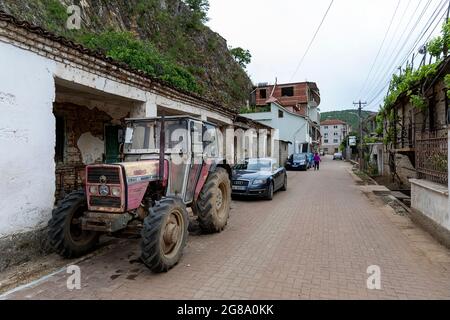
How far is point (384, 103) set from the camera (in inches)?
615

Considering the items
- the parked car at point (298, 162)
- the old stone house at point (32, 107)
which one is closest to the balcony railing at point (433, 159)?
the old stone house at point (32, 107)

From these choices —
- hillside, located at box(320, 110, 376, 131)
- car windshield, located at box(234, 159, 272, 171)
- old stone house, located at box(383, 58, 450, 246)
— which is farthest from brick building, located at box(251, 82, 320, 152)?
hillside, located at box(320, 110, 376, 131)

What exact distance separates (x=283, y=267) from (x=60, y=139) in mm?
6693

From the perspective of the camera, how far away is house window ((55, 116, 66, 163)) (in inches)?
320

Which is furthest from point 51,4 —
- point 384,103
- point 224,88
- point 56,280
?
point 224,88

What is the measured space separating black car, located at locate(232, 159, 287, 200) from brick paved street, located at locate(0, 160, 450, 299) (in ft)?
9.97

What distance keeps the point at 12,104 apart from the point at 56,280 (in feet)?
9.06

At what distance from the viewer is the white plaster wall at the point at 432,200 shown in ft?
18.7

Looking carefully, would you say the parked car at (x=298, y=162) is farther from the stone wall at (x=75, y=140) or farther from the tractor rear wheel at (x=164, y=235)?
the tractor rear wheel at (x=164, y=235)

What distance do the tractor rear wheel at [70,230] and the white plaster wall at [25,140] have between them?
0.63 metres

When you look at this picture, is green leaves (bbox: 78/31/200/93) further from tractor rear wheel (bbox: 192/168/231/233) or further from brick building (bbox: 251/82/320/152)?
brick building (bbox: 251/82/320/152)

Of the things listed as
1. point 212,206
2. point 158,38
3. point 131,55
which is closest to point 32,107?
point 212,206

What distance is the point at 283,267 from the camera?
479 centimetres
